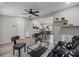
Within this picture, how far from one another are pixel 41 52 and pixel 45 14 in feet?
2.68

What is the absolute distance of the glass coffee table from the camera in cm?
169

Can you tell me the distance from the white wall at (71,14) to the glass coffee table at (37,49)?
67 cm

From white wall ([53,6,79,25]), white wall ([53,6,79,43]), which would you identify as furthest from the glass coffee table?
white wall ([53,6,79,25])

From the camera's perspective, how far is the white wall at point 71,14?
5.92ft

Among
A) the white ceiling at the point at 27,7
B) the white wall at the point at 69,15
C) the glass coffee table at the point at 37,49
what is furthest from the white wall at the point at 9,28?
the white wall at the point at 69,15

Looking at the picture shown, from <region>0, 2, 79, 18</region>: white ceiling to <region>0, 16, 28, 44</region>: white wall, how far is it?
0.34 ft

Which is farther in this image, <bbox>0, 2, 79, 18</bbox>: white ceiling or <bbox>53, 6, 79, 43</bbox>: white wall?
<bbox>53, 6, 79, 43</bbox>: white wall

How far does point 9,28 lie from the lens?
1.85 m

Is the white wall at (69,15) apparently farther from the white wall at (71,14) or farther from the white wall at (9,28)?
the white wall at (9,28)

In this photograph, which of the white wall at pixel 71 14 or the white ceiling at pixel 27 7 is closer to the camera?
the white ceiling at pixel 27 7

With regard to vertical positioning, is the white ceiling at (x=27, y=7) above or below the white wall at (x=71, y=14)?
above

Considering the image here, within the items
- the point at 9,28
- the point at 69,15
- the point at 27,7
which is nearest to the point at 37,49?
the point at 9,28

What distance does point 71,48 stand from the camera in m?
1.80

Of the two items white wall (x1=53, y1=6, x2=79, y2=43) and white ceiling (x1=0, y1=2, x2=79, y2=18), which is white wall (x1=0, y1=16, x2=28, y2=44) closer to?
white ceiling (x1=0, y1=2, x2=79, y2=18)
